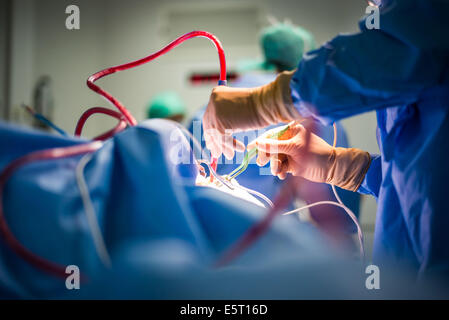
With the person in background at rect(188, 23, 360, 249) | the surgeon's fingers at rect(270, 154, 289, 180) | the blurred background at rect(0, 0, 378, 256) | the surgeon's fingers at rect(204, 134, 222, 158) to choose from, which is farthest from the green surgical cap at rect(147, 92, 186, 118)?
the surgeon's fingers at rect(204, 134, 222, 158)

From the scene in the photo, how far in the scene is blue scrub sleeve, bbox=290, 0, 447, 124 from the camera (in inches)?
21.4

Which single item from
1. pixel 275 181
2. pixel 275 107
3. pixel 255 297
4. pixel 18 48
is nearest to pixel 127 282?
pixel 255 297

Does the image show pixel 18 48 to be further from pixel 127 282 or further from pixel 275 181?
pixel 127 282

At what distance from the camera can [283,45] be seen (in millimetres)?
1739

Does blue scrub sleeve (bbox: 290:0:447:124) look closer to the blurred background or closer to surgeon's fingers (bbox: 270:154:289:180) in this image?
surgeon's fingers (bbox: 270:154:289:180)

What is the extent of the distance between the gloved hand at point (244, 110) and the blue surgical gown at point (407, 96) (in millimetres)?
34

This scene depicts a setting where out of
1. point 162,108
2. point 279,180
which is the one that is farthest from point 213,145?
point 162,108

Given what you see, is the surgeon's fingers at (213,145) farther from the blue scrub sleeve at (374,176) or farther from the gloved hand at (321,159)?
the blue scrub sleeve at (374,176)

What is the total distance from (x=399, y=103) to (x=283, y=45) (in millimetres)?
1248

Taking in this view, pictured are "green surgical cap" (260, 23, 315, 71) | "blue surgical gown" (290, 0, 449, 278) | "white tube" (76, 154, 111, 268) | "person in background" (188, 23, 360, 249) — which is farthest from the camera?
"green surgical cap" (260, 23, 315, 71)

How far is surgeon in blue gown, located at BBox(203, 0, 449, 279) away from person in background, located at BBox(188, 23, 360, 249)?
26 cm

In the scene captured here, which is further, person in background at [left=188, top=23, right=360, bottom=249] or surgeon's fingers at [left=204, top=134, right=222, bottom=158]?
person in background at [left=188, top=23, right=360, bottom=249]

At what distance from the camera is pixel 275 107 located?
673 mm

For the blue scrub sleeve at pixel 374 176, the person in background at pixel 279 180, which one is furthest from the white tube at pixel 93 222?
the blue scrub sleeve at pixel 374 176
